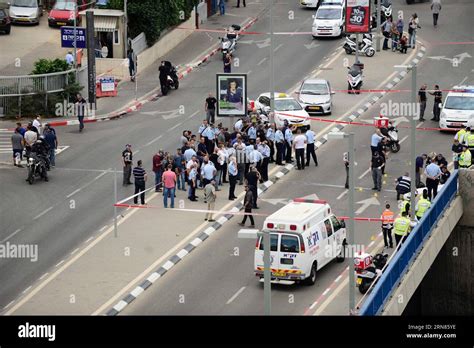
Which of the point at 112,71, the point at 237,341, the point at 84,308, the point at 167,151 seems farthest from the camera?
the point at 112,71

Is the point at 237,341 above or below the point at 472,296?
above

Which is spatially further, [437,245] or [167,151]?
[167,151]

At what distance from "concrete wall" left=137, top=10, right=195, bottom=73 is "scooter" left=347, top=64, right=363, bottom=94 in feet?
34.4

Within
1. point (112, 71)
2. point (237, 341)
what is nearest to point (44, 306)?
point (237, 341)

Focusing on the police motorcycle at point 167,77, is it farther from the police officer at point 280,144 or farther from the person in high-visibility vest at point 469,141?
the person in high-visibility vest at point 469,141

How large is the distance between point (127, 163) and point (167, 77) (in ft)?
43.9

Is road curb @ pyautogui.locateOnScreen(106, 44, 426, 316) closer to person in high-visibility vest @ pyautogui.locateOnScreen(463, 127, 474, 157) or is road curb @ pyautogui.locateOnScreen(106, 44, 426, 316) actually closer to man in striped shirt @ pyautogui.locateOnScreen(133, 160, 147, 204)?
man in striped shirt @ pyautogui.locateOnScreen(133, 160, 147, 204)

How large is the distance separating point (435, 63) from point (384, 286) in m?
31.7

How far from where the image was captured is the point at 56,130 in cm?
5812

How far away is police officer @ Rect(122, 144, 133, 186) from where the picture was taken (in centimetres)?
5019

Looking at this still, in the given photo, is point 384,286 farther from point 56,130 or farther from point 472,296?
point 56,130

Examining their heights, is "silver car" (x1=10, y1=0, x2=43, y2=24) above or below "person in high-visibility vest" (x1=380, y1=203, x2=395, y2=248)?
above

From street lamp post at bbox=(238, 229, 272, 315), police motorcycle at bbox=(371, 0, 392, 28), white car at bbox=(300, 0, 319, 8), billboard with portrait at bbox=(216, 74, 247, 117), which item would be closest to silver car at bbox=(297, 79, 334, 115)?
billboard with portrait at bbox=(216, 74, 247, 117)

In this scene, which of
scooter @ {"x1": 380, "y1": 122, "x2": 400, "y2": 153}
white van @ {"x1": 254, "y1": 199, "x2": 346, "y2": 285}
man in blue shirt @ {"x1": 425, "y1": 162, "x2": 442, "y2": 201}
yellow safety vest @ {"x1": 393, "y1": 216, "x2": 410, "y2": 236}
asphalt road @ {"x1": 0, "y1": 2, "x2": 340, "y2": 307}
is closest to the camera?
white van @ {"x1": 254, "y1": 199, "x2": 346, "y2": 285}
